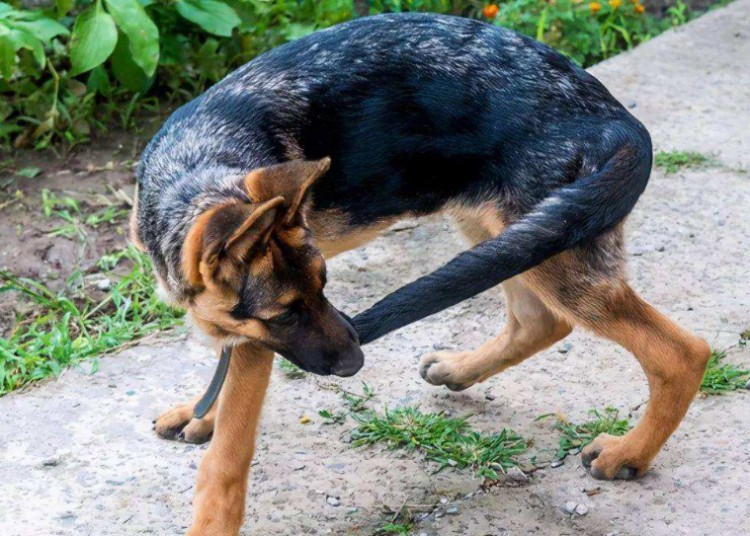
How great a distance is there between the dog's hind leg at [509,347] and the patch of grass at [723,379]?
2.20 ft

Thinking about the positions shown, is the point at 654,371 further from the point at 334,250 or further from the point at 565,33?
the point at 565,33

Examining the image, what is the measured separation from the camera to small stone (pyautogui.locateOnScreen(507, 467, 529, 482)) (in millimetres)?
4367

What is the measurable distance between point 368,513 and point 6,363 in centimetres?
208

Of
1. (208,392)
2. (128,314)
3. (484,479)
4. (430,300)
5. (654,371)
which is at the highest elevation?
(430,300)

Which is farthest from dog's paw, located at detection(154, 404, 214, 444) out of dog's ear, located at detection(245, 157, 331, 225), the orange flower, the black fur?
the orange flower

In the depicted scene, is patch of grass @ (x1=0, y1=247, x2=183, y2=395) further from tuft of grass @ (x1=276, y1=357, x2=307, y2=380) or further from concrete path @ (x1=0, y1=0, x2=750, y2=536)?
tuft of grass @ (x1=276, y1=357, x2=307, y2=380)

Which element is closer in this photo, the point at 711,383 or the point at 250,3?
the point at 711,383

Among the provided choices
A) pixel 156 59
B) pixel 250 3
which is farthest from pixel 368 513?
pixel 250 3

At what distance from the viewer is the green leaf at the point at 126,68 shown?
660cm

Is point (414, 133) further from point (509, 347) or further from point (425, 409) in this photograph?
point (425, 409)

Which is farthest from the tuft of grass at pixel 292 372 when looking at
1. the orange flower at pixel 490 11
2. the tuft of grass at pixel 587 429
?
the orange flower at pixel 490 11

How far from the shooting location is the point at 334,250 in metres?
4.45

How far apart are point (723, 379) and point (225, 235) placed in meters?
2.52

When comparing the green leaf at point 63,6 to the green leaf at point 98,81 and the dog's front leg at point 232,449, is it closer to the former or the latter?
the green leaf at point 98,81
